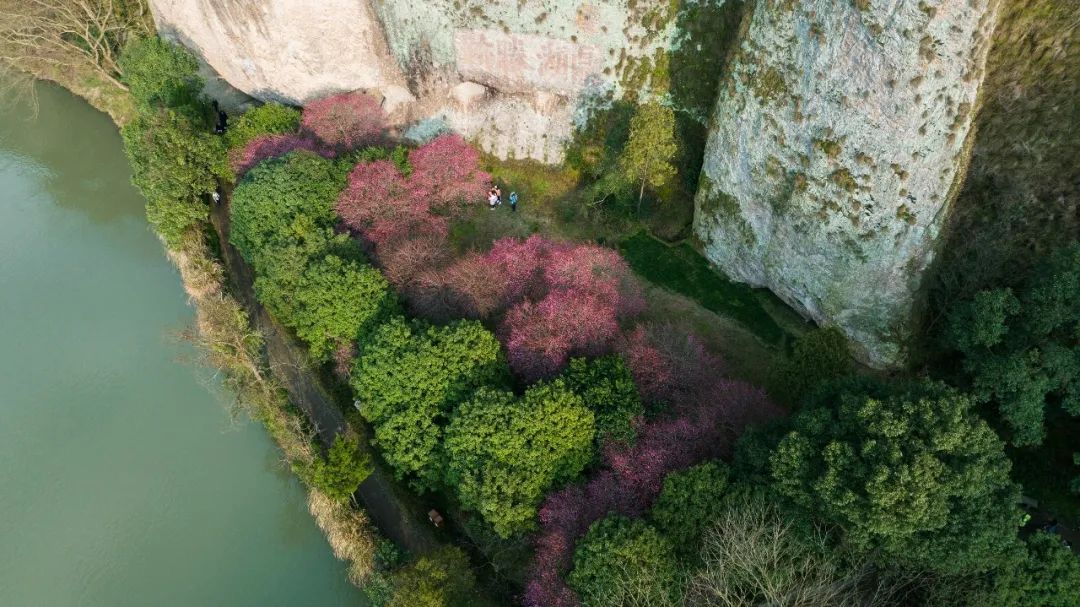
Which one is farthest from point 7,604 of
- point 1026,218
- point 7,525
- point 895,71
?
point 1026,218

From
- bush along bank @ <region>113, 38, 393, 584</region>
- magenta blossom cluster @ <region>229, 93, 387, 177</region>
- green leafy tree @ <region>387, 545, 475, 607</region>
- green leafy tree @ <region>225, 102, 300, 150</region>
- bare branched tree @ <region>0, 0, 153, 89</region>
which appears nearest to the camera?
green leafy tree @ <region>387, 545, 475, 607</region>

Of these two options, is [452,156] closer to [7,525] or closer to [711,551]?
[711,551]

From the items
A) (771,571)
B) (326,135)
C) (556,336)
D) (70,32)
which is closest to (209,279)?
(326,135)

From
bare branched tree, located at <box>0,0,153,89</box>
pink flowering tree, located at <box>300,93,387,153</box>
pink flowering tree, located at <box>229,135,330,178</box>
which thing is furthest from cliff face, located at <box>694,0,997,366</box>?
bare branched tree, located at <box>0,0,153,89</box>

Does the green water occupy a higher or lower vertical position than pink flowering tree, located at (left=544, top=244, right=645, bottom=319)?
lower

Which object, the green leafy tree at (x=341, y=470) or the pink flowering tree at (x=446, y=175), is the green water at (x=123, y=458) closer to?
the green leafy tree at (x=341, y=470)

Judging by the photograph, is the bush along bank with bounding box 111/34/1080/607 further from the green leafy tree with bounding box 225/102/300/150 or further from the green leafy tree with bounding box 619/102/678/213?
the green leafy tree with bounding box 619/102/678/213
